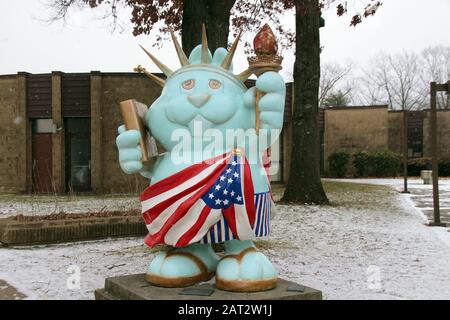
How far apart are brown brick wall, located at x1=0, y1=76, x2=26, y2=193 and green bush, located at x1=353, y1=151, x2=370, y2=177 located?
17.4 meters

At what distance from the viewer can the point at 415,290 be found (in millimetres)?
4969

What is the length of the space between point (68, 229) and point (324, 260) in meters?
3.69

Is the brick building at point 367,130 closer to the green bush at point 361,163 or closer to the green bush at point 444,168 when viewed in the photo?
the green bush at point 361,163

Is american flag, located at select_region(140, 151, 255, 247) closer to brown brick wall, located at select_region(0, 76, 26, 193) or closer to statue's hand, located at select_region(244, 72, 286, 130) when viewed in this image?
statue's hand, located at select_region(244, 72, 286, 130)

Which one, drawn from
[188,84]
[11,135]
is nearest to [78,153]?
[11,135]

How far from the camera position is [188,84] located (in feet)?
13.9

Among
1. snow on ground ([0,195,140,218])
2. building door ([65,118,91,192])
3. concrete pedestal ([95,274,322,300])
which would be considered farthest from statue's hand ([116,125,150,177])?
building door ([65,118,91,192])

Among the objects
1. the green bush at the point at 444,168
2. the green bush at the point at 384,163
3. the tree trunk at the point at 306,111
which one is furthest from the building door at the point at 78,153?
the green bush at the point at 444,168

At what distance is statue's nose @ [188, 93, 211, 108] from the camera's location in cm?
412

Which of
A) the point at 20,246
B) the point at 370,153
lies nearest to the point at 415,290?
the point at 20,246

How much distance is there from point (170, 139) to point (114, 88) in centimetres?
1270

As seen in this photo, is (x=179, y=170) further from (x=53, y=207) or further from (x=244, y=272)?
(x=53, y=207)

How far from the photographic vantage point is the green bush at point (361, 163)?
27891 mm

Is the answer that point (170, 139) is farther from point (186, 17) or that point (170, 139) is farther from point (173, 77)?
point (186, 17)
